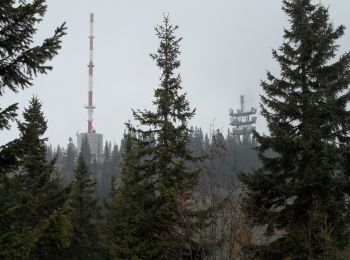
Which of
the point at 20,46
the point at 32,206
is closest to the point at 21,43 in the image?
the point at 20,46

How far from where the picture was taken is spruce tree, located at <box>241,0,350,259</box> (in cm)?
1586

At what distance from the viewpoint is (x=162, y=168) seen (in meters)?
19.4

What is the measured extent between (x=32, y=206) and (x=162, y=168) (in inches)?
223

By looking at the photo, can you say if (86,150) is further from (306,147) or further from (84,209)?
(306,147)

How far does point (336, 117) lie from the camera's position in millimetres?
16391

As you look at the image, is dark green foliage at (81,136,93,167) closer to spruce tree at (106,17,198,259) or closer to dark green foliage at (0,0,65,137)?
spruce tree at (106,17,198,259)

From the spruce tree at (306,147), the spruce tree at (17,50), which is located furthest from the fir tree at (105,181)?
the spruce tree at (17,50)

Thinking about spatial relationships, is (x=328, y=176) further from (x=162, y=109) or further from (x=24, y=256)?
(x=24, y=256)

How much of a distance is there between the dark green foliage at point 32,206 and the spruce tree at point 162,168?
3.69 metres

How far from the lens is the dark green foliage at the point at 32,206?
26.0 ft

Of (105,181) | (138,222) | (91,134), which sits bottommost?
(138,222)

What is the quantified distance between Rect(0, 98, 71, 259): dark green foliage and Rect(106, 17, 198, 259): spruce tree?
3.69 meters

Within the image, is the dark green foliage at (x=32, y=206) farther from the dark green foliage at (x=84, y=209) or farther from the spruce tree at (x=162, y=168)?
the dark green foliage at (x=84, y=209)

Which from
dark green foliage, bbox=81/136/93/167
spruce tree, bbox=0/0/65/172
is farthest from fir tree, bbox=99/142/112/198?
spruce tree, bbox=0/0/65/172
